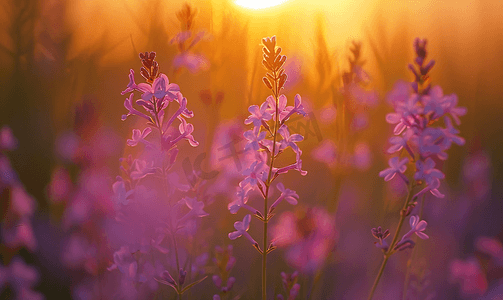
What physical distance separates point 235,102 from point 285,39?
2.75 ft

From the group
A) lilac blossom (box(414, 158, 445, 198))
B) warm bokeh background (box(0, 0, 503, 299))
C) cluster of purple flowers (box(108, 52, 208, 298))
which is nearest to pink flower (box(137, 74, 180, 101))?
cluster of purple flowers (box(108, 52, 208, 298))

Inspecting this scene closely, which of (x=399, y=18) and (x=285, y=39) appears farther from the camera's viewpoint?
(x=399, y=18)

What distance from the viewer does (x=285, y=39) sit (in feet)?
11.5

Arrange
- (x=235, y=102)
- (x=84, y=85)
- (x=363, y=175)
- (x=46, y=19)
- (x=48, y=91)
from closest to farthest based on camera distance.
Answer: (x=84, y=85) → (x=46, y=19) → (x=235, y=102) → (x=48, y=91) → (x=363, y=175)

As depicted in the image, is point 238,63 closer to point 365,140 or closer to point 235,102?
point 235,102

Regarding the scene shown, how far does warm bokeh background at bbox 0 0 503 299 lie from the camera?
294 centimetres

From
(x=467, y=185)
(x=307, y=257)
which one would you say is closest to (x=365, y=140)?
(x=467, y=185)

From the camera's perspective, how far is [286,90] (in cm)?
360

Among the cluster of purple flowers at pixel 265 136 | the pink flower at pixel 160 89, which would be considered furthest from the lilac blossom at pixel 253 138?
→ the pink flower at pixel 160 89

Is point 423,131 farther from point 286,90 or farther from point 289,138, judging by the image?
point 286,90

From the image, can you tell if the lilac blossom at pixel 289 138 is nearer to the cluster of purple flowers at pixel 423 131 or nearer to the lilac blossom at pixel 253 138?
the lilac blossom at pixel 253 138

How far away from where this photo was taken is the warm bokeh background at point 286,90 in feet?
9.65

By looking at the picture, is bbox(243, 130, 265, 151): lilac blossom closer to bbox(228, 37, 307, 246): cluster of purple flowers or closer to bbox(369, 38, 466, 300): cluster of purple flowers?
bbox(228, 37, 307, 246): cluster of purple flowers

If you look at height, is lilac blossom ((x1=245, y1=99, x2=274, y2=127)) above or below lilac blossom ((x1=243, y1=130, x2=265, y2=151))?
above
